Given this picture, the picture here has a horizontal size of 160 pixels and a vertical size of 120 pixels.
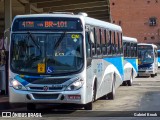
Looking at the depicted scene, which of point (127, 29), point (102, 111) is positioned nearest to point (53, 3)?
point (102, 111)

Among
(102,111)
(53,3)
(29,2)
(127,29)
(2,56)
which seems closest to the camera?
(102,111)

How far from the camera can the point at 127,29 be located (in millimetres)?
103250

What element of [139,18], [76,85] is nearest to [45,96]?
[76,85]

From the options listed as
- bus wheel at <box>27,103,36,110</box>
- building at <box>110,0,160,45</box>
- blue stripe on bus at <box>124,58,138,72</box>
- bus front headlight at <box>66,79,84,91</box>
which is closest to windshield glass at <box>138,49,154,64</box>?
blue stripe on bus at <box>124,58,138,72</box>

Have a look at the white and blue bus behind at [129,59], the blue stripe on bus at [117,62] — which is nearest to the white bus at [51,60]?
the blue stripe on bus at [117,62]

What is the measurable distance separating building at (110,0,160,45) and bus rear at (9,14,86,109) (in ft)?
286

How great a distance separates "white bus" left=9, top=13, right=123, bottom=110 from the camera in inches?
569

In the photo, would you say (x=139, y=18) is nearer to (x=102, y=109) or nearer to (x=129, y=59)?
(x=129, y=59)

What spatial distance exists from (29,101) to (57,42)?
1868 mm

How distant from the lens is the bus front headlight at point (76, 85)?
47.2 ft

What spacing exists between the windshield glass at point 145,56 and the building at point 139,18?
58.3 meters

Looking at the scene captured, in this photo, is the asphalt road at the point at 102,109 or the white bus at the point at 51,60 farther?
the asphalt road at the point at 102,109

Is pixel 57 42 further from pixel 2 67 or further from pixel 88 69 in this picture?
pixel 2 67

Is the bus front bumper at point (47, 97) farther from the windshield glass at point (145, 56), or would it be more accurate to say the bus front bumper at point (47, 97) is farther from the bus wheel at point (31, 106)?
the windshield glass at point (145, 56)
